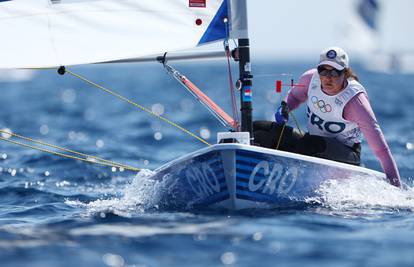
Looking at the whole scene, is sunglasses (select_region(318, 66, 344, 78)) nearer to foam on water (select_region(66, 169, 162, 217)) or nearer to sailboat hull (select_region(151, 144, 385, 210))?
sailboat hull (select_region(151, 144, 385, 210))

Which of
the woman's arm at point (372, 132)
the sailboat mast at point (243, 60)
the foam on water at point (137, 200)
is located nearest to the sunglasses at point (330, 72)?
the woman's arm at point (372, 132)

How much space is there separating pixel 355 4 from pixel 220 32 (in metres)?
42.0

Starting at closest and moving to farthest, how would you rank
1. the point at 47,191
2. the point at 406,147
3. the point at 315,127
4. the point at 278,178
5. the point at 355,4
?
the point at 278,178 < the point at 315,127 < the point at 47,191 < the point at 406,147 < the point at 355,4

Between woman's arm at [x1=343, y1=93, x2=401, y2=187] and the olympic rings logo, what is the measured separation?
204 mm

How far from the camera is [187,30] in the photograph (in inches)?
246

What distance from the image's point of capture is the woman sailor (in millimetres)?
6496

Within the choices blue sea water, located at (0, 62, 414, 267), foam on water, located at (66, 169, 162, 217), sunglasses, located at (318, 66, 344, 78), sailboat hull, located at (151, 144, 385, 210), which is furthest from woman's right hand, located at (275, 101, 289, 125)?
foam on water, located at (66, 169, 162, 217)

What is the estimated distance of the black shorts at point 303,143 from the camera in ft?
21.8

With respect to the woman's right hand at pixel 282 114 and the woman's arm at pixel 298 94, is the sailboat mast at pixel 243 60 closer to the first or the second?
the woman's right hand at pixel 282 114

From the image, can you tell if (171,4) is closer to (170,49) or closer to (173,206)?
(170,49)

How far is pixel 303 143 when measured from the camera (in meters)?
6.66

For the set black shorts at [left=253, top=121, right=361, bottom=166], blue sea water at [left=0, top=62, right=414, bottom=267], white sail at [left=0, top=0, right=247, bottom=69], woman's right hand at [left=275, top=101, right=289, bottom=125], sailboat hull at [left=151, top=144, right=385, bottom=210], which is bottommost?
blue sea water at [left=0, top=62, right=414, bottom=267]

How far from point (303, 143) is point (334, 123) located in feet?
1.07

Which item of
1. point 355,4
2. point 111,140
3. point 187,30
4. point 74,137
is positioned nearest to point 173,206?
point 187,30
